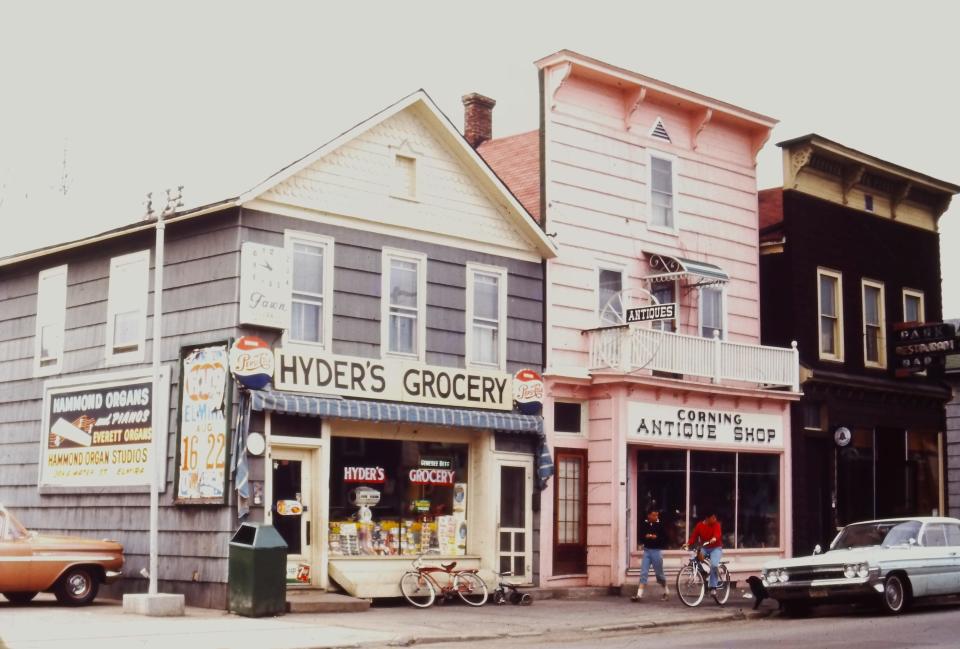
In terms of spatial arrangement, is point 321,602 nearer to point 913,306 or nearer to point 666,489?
point 666,489

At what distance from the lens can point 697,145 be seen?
94.6 feet

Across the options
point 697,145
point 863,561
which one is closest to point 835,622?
point 863,561

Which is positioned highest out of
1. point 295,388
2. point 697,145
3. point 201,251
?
point 697,145

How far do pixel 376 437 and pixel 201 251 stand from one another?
4.27 m

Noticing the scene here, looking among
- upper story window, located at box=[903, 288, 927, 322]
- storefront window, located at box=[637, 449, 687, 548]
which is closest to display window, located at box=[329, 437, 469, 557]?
storefront window, located at box=[637, 449, 687, 548]

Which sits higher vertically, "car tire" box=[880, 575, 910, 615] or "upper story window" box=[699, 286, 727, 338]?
"upper story window" box=[699, 286, 727, 338]

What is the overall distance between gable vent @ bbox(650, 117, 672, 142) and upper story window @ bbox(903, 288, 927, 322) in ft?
28.9

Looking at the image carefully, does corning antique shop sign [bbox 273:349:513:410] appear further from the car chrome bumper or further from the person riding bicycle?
the car chrome bumper

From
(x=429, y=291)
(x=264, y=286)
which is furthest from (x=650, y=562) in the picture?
(x=264, y=286)

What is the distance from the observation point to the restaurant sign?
72.3ft

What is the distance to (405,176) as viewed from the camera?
23.4m

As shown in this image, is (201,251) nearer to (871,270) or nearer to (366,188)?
(366,188)

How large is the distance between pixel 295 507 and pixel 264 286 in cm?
354

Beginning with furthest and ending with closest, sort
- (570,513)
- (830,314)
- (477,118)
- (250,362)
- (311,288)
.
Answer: (830,314) → (477,118) → (570,513) → (311,288) → (250,362)
